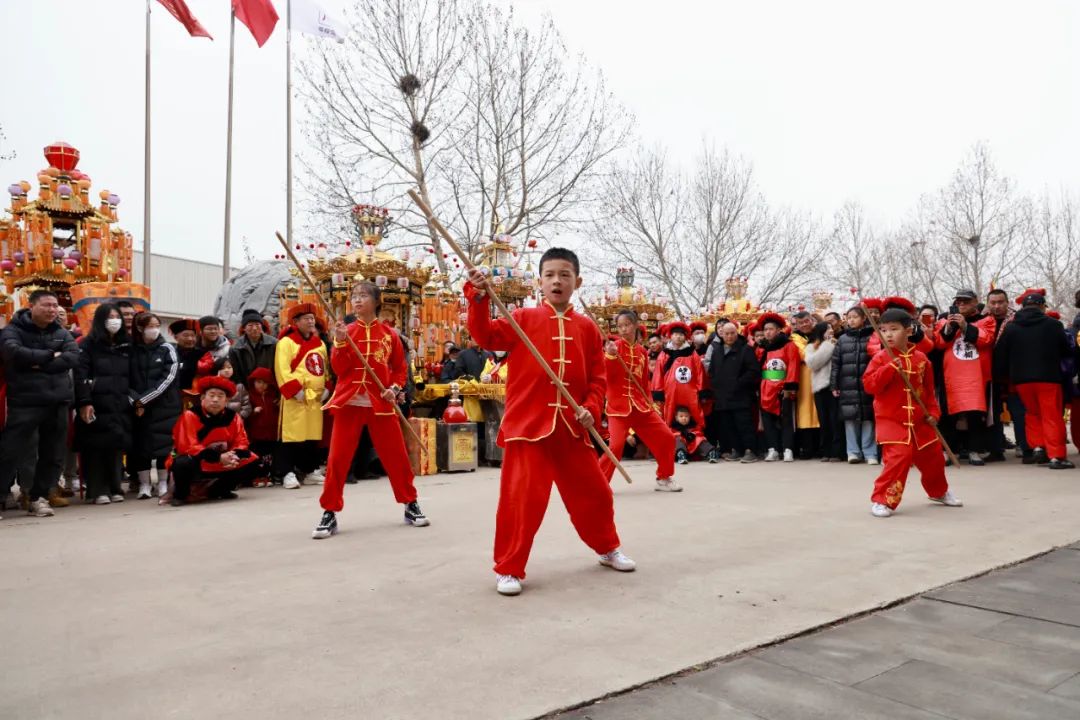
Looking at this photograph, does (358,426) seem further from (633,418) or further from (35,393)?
(35,393)

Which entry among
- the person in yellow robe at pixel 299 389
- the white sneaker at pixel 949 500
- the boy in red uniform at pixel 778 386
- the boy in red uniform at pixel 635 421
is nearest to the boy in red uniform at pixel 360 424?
the boy in red uniform at pixel 635 421

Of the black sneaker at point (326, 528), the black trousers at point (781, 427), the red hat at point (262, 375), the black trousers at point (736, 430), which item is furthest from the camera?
the black trousers at point (736, 430)

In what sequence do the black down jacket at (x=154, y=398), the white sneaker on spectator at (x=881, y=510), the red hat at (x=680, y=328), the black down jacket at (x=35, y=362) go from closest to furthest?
the white sneaker on spectator at (x=881, y=510) < the black down jacket at (x=35, y=362) < the black down jacket at (x=154, y=398) < the red hat at (x=680, y=328)

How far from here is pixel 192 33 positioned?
1506 cm

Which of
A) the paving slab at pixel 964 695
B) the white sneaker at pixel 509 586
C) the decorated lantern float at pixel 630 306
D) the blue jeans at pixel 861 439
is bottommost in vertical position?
the paving slab at pixel 964 695

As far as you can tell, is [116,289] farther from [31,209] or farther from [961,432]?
[961,432]

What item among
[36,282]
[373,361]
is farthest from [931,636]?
[36,282]

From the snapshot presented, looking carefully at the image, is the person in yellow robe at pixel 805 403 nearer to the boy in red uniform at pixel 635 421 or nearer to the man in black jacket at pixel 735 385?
the man in black jacket at pixel 735 385

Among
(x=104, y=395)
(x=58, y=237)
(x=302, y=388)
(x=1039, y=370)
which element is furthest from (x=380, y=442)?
(x=58, y=237)

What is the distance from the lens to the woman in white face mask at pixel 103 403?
22.5 ft

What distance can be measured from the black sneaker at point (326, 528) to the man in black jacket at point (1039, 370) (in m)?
6.88

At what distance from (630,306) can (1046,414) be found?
10422mm

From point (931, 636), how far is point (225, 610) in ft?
9.43

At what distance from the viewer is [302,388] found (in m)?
7.74
